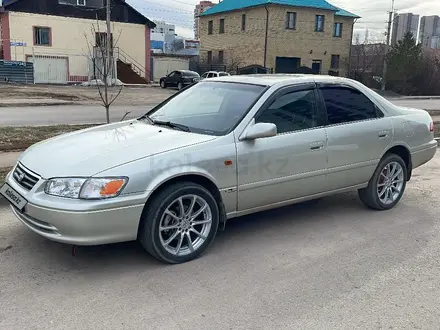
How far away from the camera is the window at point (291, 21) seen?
47.7 metres

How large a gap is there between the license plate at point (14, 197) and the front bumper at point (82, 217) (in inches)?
1.8

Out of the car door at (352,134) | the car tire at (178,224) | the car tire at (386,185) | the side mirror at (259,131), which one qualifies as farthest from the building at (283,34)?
the car tire at (178,224)

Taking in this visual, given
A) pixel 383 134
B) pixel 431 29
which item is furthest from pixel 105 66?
pixel 431 29

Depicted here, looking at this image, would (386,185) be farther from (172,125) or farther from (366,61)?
(366,61)

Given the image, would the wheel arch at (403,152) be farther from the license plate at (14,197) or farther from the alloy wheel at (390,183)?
the license plate at (14,197)

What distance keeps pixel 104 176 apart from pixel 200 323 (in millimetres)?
1337

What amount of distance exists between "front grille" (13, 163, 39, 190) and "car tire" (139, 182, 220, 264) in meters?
0.95

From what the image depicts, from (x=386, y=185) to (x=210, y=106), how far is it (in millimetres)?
2483

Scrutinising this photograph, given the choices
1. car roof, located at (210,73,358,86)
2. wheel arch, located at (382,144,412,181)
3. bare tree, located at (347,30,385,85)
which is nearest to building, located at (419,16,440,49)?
bare tree, located at (347,30,385,85)

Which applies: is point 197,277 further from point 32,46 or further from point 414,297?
point 32,46

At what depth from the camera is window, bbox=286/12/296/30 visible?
47688 millimetres

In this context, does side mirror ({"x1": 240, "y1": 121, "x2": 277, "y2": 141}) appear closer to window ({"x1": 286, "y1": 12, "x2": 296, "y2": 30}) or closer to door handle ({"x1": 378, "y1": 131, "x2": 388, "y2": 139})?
door handle ({"x1": 378, "y1": 131, "x2": 388, "y2": 139})

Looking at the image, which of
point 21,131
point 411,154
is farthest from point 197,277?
point 21,131

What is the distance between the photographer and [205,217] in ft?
13.8
